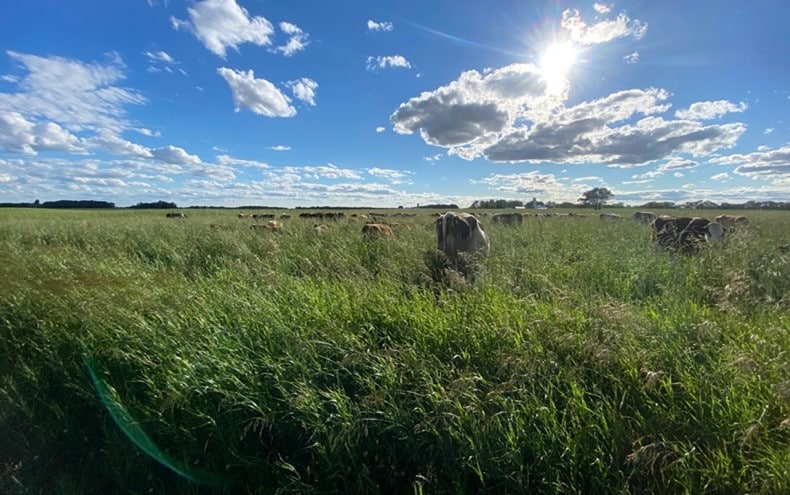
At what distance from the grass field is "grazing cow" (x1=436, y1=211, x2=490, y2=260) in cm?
321

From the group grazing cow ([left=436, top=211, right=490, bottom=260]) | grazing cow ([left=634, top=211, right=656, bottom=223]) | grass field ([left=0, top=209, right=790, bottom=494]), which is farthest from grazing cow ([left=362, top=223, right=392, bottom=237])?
grazing cow ([left=634, top=211, right=656, bottom=223])

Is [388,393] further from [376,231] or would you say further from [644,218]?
[644,218]

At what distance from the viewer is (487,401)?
2.33 metres

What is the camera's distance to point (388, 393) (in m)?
2.42

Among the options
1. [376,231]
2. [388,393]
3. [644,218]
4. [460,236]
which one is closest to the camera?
Answer: [388,393]

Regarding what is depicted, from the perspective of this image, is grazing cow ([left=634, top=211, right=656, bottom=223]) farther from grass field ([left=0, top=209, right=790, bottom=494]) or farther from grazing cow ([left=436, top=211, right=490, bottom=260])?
grass field ([left=0, top=209, right=790, bottom=494])

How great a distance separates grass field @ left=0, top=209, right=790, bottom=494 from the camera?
2031 mm

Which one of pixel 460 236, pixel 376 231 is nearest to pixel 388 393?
pixel 460 236

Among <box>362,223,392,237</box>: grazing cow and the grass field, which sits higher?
<box>362,223,392,237</box>: grazing cow

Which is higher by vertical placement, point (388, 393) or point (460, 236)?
point (460, 236)

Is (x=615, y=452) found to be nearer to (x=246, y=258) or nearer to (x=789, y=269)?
(x=789, y=269)

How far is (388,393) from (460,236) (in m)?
5.56

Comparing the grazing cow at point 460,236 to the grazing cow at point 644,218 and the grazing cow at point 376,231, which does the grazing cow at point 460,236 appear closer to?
the grazing cow at point 376,231

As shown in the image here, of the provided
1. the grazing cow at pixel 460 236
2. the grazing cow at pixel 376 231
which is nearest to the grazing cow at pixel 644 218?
the grazing cow at pixel 376 231
